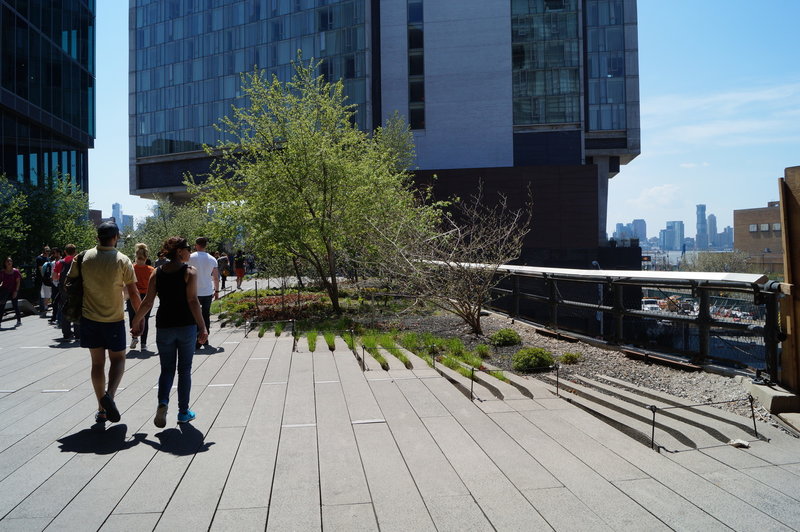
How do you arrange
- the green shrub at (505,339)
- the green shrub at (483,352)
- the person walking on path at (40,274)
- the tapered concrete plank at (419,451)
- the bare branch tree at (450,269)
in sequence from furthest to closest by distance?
the person walking on path at (40,274) < the bare branch tree at (450,269) < the green shrub at (505,339) < the green shrub at (483,352) < the tapered concrete plank at (419,451)

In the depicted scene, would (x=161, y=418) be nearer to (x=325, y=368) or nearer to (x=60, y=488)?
(x=60, y=488)

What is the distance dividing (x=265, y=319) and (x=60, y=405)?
7.68 m

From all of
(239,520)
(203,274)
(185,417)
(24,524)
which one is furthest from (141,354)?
(239,520)

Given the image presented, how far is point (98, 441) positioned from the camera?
5.05 meters

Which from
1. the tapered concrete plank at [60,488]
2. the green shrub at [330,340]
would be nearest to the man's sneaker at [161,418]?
the tapered concrete plank at [60,488]

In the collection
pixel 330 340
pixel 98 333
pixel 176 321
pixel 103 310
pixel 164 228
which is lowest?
pixel 330 340

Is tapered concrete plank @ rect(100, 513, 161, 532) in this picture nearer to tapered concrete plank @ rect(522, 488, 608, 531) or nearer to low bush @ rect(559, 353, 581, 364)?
tapered concrete plank @ rect(522, 488, 608, 531)

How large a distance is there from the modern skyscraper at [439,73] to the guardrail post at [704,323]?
1704 inches

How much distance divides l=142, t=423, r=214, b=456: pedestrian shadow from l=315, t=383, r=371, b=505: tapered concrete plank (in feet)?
3.41

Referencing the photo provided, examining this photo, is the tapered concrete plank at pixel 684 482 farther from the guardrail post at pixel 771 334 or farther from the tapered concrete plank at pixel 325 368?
the tapered concrete plank at pixel 325 368

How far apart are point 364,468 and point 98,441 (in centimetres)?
247

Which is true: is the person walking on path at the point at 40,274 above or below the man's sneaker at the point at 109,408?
above

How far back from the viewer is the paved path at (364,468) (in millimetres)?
3602

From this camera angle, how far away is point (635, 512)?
365 centimetres
